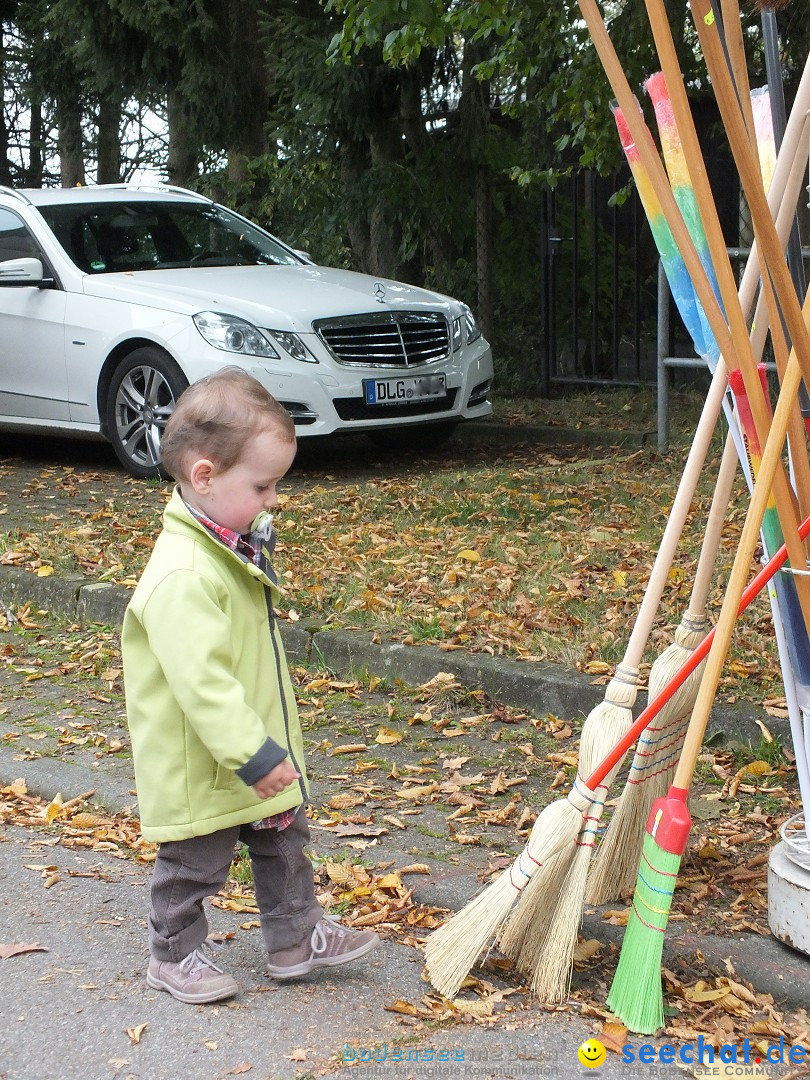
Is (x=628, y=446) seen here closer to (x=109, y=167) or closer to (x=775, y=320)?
(x=775, y=320)

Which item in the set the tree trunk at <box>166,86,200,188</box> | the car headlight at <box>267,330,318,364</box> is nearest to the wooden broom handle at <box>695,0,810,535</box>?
the car headlight at <box>267,330,318,364</box>

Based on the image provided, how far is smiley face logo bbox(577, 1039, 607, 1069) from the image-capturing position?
2299mm

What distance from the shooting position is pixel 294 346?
24.2ft

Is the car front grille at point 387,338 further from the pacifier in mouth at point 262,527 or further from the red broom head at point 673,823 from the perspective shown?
the red broom head at point 673,823

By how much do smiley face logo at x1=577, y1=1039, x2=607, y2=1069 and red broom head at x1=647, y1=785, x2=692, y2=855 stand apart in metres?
0.36

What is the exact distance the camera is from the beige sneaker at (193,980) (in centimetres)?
251

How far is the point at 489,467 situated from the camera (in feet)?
25.9

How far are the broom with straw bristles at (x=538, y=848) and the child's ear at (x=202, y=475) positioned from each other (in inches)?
35.5

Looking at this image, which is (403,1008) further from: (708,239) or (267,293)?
(267,293)

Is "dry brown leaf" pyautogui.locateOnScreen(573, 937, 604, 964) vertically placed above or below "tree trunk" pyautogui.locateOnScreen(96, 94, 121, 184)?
below

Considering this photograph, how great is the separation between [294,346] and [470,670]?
12.1 feet

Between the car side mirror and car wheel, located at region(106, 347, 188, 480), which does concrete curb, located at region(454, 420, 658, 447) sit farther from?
the car side mirror

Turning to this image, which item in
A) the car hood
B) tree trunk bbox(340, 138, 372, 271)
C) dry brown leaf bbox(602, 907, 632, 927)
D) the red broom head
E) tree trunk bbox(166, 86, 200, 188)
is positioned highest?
tree trunk bbox(166, 86, 200, 188)

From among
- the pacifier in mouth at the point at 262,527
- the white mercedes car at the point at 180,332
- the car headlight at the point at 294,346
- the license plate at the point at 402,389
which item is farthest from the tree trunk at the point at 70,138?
the pacifier in mouth at the point at 262,527
